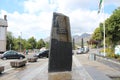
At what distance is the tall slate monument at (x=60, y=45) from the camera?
20.0 m

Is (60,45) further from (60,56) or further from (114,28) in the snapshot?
(114,28)

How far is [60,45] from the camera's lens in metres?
20.2

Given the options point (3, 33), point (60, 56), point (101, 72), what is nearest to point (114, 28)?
point (60, 56)

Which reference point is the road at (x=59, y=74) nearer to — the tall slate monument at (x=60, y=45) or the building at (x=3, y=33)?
the tall slate monument at (x=60, y=45)

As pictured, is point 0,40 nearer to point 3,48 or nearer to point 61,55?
point 3,48

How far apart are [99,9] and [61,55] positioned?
2071 centimetres

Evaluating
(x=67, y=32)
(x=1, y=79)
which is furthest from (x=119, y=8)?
(x=1, y=79)

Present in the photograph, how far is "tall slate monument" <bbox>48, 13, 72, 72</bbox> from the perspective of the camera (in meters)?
20.0

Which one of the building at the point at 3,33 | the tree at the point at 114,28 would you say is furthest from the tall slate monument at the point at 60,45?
the building at the point at 3,33

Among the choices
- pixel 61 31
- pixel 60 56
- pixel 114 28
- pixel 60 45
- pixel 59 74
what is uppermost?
pixel 114 28

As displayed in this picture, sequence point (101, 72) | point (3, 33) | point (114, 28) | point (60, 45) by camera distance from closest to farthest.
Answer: point (101, 72) → point (60, 45) → point (114, 28) → point (3, 33)

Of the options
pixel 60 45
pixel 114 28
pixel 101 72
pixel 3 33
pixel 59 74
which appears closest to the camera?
pixel 59 74

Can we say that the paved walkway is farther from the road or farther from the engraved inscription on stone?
the engraved inscription on stone

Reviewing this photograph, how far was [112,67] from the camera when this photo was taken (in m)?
25.4
